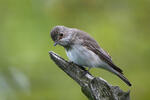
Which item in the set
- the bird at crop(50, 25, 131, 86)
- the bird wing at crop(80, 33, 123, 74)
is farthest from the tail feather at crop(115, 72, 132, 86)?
the bird wing at crop(80, 33, 123, 74)

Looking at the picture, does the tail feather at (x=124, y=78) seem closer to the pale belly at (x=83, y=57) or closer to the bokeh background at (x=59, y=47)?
the bokeh background at (x=59, y=47)

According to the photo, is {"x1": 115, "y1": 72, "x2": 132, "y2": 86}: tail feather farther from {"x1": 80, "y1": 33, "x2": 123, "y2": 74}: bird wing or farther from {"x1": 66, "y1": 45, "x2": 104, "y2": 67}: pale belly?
{"x1": 66, "y1": 45, "x2": 104, "y2": 67}: pale belly

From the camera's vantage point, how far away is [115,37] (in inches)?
267

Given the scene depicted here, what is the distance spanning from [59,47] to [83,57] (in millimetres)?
545

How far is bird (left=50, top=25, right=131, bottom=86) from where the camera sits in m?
6.66

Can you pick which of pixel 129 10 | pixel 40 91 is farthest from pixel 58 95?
pixel 129 10

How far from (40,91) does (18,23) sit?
1241 millimetres

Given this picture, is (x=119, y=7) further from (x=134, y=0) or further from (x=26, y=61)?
(x=26, y=61)

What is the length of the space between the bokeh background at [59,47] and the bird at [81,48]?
13 cm

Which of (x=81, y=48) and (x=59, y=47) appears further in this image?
(x=59, y=47)

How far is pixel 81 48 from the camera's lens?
6836 millimetres

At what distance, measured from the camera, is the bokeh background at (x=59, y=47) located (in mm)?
6621

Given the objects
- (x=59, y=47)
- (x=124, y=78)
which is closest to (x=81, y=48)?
(x=59, y=47)

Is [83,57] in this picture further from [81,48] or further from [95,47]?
[95,47]
